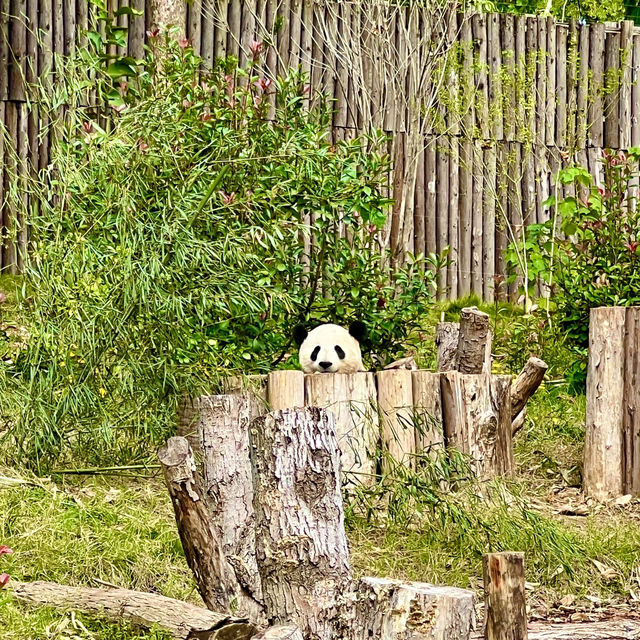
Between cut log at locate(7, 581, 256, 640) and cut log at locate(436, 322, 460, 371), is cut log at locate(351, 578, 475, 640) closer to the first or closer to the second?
cut log at locate(7, 581, 256, 640)

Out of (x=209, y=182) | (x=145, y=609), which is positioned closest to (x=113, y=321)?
(x=209, y=182)

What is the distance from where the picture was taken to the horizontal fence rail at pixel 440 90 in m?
8.30

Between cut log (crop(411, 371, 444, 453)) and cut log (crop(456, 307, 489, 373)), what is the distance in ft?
1.55

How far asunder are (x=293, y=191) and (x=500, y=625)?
2997 millimetres

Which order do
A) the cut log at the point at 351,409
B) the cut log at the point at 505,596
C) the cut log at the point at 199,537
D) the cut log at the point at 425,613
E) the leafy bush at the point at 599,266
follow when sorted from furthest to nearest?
1. the leafy bush at the point at 599,266
2. the cut log at the point at 351,409
3. the cut log at the point at 199,537
4. the cut log at the point at 505,596
5. the cut log at the point at 425,613

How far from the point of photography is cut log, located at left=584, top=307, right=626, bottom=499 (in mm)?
5191

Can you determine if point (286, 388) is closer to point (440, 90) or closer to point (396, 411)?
point (396, 411)

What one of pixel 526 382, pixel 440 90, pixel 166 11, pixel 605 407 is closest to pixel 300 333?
pixel 526 382

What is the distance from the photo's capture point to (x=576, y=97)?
9.55 m

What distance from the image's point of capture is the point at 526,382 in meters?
5.31

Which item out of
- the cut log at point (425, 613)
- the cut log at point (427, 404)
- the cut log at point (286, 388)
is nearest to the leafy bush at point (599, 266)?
the cut log at point (427, 404)

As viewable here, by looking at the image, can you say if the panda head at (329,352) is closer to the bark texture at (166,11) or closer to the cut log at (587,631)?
the cut log at (587,631)

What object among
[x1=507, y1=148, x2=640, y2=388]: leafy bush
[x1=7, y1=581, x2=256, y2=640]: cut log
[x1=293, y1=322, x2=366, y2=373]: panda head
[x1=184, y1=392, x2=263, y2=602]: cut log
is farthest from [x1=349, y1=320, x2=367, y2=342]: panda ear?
[x1=7, y1=581, x2=256, y2=640]: cut log

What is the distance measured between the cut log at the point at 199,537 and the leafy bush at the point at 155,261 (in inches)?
57.9
